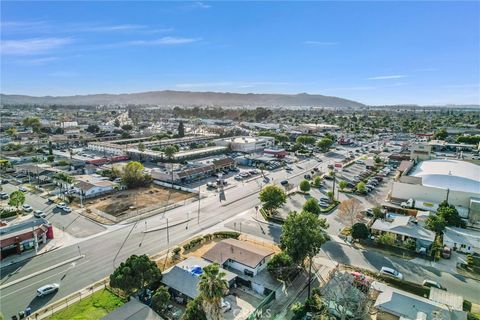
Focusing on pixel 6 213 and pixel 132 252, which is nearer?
pixel 132 252

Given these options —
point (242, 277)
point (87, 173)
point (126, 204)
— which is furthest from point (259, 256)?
point (87, 173)

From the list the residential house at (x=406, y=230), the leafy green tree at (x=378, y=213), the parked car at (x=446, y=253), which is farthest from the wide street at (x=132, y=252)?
the leafy green tree at (x=378, y=213)

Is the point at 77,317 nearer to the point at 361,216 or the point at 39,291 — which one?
the point at 39,291

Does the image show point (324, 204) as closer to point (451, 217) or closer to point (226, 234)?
point (451, 217)

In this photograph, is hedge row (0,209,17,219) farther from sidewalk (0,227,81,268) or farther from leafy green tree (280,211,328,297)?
leafy green tree (280,211,328,297)

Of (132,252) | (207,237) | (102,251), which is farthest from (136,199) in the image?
(207,237)

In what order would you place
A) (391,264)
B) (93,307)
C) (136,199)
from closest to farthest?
(93,307) → (391,264) → (136,199)

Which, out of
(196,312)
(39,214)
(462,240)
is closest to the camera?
(196,312)
